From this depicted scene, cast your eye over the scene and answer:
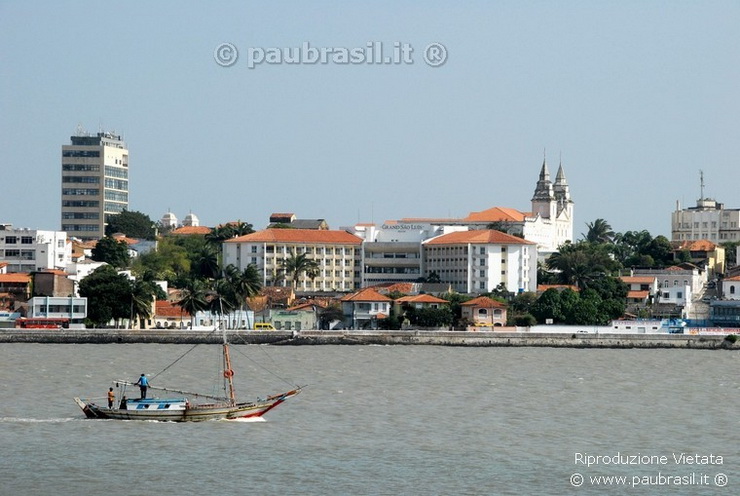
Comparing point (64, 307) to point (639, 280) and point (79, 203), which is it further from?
point (79, 203)

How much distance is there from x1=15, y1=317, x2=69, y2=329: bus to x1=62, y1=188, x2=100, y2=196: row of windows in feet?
256

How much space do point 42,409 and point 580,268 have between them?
85.9 m

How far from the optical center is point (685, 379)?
6744 centimetres

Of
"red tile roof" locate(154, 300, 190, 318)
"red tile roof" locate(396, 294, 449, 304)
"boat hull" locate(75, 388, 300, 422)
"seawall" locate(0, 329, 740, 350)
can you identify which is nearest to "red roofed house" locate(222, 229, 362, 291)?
"red tile roof" locate(154, 300, 190, 318)

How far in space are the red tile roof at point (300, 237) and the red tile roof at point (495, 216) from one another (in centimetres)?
2258

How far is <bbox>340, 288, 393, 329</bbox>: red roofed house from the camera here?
371 feet

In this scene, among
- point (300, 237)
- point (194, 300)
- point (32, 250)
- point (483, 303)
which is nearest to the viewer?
point (194, 300)

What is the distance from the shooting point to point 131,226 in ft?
569

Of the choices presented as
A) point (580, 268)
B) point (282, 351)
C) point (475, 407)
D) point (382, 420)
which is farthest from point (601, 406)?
point (580, 268)

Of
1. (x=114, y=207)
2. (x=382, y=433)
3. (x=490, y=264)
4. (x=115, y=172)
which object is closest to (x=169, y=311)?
(x=490, y=264)

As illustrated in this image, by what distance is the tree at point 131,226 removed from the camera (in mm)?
173250

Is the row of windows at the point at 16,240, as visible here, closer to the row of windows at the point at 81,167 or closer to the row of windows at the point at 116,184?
the row of windows at the point at 81,167

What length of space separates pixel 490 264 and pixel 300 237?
63.1ft

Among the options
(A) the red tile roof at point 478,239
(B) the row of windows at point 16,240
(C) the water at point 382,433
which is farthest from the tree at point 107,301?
(A) the red tile roof at point 478,239
